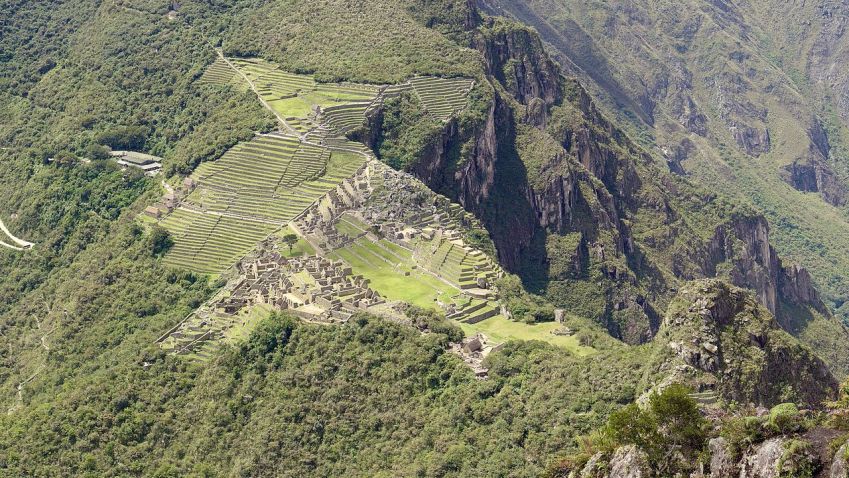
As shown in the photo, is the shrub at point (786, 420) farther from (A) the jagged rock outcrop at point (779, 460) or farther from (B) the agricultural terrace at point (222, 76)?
(B) the agricultural terrace at point (222, 76)

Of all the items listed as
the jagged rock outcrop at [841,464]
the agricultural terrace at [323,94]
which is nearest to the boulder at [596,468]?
the jagged rock outcrop at [841,464]

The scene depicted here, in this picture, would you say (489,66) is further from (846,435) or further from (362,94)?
(846,435)

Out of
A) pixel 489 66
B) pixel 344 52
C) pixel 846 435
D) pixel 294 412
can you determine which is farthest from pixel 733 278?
pixel 846 435

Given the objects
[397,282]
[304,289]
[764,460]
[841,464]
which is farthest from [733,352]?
[304,289]

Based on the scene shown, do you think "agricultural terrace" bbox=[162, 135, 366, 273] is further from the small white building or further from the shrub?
the shrub

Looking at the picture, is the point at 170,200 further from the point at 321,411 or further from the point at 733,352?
the point at 733,352

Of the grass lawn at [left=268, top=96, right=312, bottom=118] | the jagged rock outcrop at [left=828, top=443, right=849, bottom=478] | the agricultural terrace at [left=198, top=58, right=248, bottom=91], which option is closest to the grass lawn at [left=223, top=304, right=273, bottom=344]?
the grass lawn at [left=268, top=96, right=312, bottom=118]
